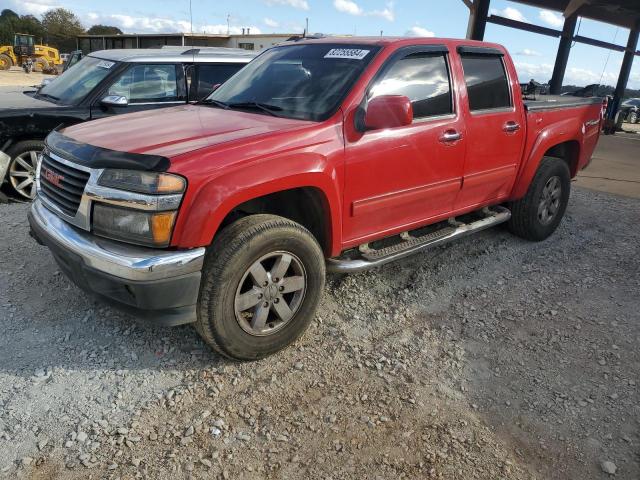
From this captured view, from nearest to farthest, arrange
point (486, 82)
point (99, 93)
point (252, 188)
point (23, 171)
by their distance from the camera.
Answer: point (252, 188)
point (486, 82)
point (23, 171)
point (99, 93)

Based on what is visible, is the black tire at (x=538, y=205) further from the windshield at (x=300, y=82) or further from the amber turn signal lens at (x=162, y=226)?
the amber turn signal lens at (x=162, y=226)

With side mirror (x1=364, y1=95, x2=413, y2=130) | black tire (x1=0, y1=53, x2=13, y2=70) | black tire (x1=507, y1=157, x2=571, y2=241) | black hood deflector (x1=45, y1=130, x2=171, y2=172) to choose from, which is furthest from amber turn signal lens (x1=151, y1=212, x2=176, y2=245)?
black tire (x1=0, y1=53, x2=13, y2=70)

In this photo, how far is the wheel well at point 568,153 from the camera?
5387mm

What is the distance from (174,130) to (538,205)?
142 inches

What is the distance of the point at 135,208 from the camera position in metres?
2.55

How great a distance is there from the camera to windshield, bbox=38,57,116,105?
5.96m

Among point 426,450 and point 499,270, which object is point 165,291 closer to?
Answer: point 426,450

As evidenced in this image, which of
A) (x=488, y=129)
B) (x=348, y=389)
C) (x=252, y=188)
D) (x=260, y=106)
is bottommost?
(x=348, y=389)

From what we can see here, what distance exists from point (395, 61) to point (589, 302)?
7.84ft

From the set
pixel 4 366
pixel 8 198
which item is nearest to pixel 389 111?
pixel 4 366

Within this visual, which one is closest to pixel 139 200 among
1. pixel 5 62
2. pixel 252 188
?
pixel 252 188

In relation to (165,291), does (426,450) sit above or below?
below

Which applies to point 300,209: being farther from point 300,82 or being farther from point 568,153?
point 568,153

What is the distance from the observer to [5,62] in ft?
117
